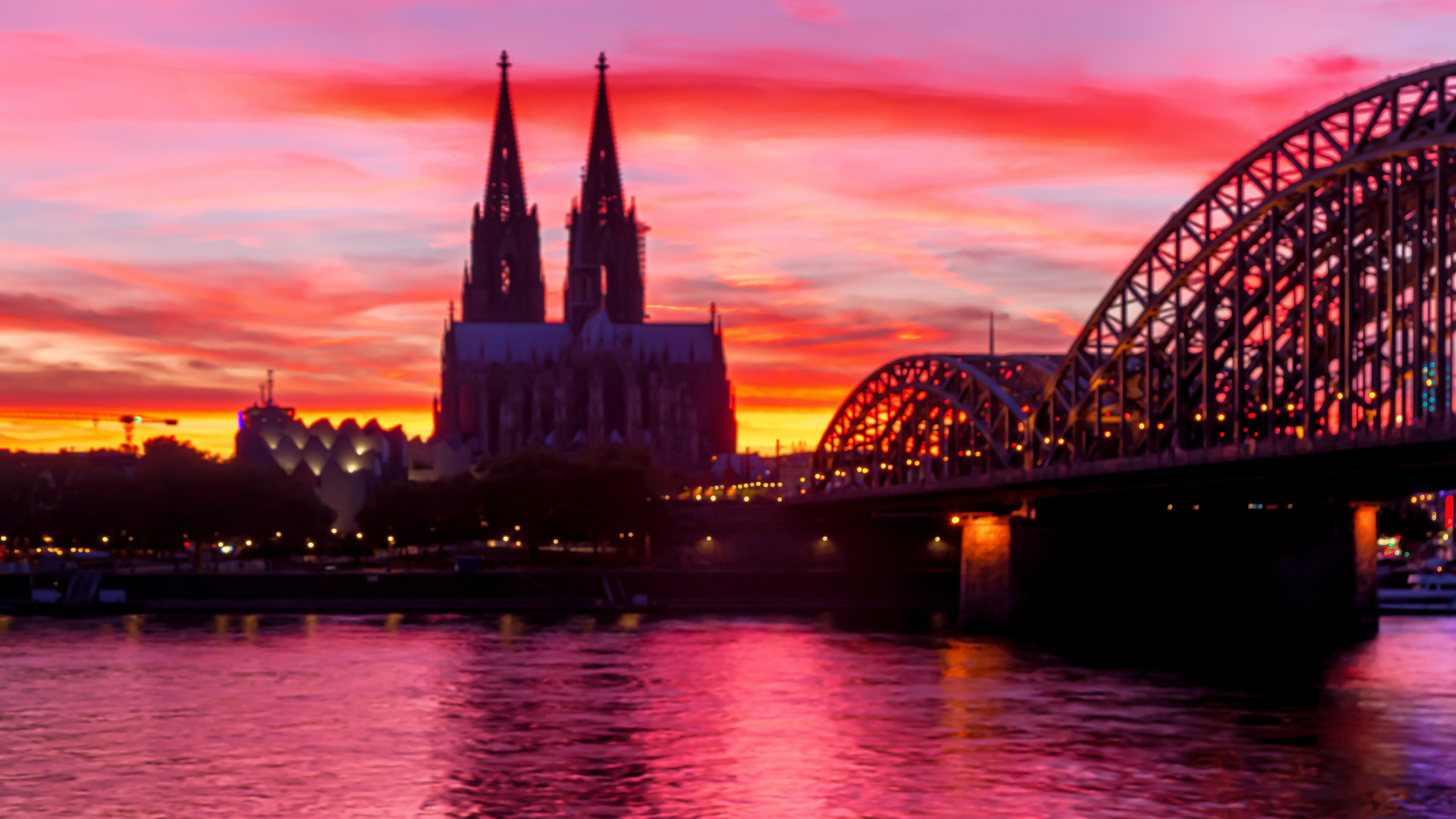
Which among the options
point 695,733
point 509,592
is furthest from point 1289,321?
point 509,592

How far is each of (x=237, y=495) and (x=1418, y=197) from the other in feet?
359

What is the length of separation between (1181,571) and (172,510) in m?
85.3

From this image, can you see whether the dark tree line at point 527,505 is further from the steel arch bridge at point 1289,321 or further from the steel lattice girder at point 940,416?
the steel arch bridge at point 1289,321

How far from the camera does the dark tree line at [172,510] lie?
152 meters

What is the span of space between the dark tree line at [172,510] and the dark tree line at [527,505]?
25.4 feet

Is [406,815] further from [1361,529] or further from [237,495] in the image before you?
[237,495]

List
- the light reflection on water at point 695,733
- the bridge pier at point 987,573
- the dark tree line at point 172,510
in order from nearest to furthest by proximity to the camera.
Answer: the light reflection on water at point 695,733 → the bridge pier at point 987,573 → the dark tree line at point 172,510

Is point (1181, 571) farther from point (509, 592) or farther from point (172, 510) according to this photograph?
point (172, 510)

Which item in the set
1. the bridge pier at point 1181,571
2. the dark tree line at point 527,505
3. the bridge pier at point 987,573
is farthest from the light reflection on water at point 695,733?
the dark tree line at point 527,505

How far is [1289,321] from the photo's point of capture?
263 feet

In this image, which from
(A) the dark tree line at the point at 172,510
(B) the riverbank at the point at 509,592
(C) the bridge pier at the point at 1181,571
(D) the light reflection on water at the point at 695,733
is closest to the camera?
(D) the light reflection on water at the point at 695,733

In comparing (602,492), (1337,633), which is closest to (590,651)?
(1337,633)

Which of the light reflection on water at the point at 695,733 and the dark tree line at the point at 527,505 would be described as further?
the dark tree line at the point at 527,505

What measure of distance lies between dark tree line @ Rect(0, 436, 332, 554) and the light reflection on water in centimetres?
6260
